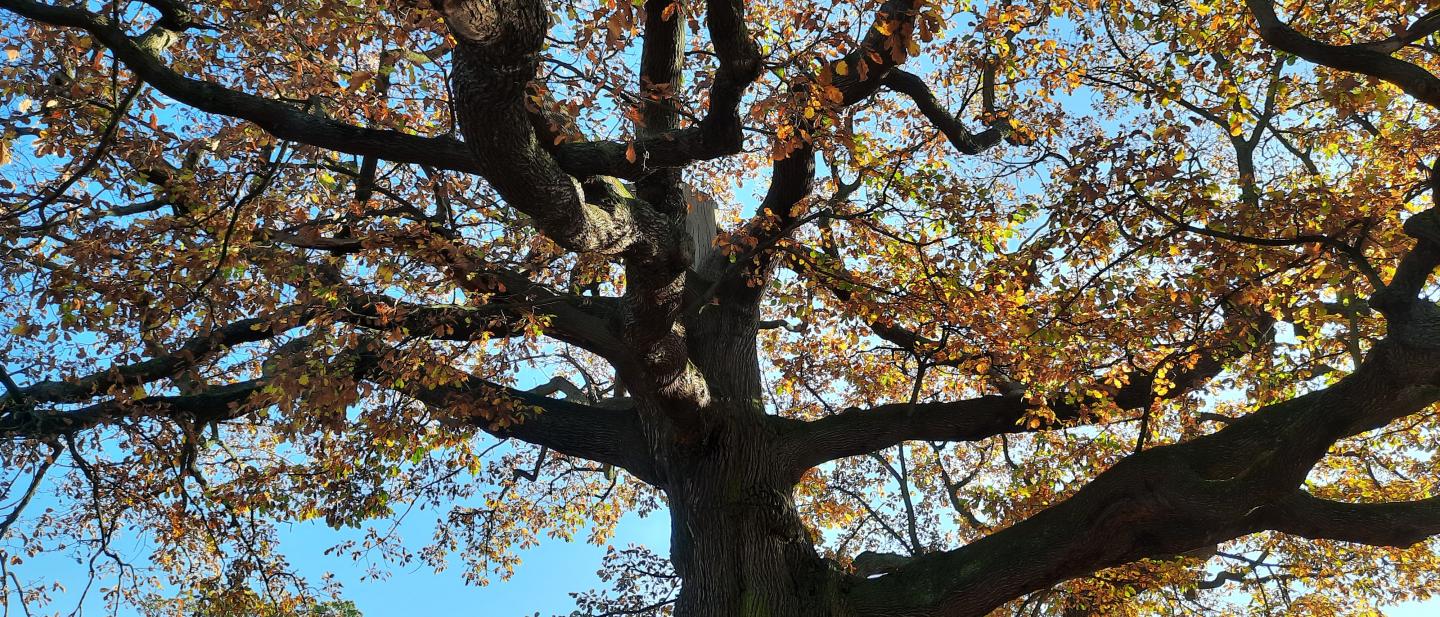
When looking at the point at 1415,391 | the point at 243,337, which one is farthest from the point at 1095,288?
the point at 243,337

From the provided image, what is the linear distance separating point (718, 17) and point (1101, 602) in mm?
7617

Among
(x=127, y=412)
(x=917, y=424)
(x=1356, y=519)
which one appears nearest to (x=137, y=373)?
(x=127, y=412)

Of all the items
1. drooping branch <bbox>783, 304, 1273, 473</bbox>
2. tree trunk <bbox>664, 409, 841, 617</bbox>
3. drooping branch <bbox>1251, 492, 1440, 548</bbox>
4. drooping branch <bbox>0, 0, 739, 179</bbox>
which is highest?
drooping branch <bbox>0, 0, 739, 179</bbox>

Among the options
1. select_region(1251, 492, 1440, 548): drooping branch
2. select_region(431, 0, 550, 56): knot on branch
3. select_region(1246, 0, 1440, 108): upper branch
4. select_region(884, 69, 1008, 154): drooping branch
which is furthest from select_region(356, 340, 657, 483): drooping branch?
select_region(1246, 0, 1440, 108): upper branch

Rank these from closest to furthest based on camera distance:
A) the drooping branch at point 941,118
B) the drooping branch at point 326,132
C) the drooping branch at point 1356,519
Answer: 1. the drooping branch at point 326,132
2. the drooping branch at point 1356,519
3. the drooping branch at point 941,118

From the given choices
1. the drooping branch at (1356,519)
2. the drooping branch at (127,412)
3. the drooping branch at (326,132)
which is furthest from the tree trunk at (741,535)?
the drooping branch at (127,412)

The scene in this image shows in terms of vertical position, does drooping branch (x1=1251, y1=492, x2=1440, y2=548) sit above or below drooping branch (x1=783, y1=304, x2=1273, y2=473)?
below

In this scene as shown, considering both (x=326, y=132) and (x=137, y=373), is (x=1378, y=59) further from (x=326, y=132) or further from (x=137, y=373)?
(x=137, y=373)

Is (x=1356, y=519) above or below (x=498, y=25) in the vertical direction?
below

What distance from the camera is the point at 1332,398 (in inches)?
277

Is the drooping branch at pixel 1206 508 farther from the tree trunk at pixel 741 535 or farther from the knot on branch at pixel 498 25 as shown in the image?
the knot on branch at pixel 498 25

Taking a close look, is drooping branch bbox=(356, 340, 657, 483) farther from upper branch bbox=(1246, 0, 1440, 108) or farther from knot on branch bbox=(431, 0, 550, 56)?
upper branch bbox=(1246, 0, 1440, 108)

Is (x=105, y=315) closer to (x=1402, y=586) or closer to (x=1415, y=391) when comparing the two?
(x=1415, y=391)

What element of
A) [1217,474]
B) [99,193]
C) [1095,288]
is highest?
[99,193]
